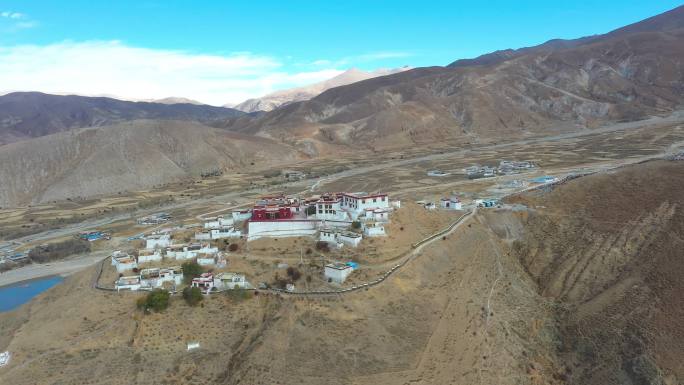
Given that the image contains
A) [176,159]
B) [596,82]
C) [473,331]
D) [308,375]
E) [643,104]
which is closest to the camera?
[308,375]

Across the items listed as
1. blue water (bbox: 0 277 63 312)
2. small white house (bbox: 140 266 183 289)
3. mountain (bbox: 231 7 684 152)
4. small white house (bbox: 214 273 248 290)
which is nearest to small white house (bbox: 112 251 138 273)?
small white house (bbox: 140 266 183 289)

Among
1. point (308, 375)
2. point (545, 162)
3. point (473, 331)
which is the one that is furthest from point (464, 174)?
point (308, 375)

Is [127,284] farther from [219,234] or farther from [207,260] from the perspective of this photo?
[219,234]

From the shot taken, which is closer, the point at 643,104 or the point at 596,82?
the point at 643,104

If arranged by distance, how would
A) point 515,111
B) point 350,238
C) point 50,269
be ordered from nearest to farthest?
point 350,238, point 50,269, point 515,111

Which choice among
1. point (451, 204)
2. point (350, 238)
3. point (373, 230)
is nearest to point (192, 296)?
point (350, 238)

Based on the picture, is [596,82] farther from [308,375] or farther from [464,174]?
[308,375]

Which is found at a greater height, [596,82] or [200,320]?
[596,82]
